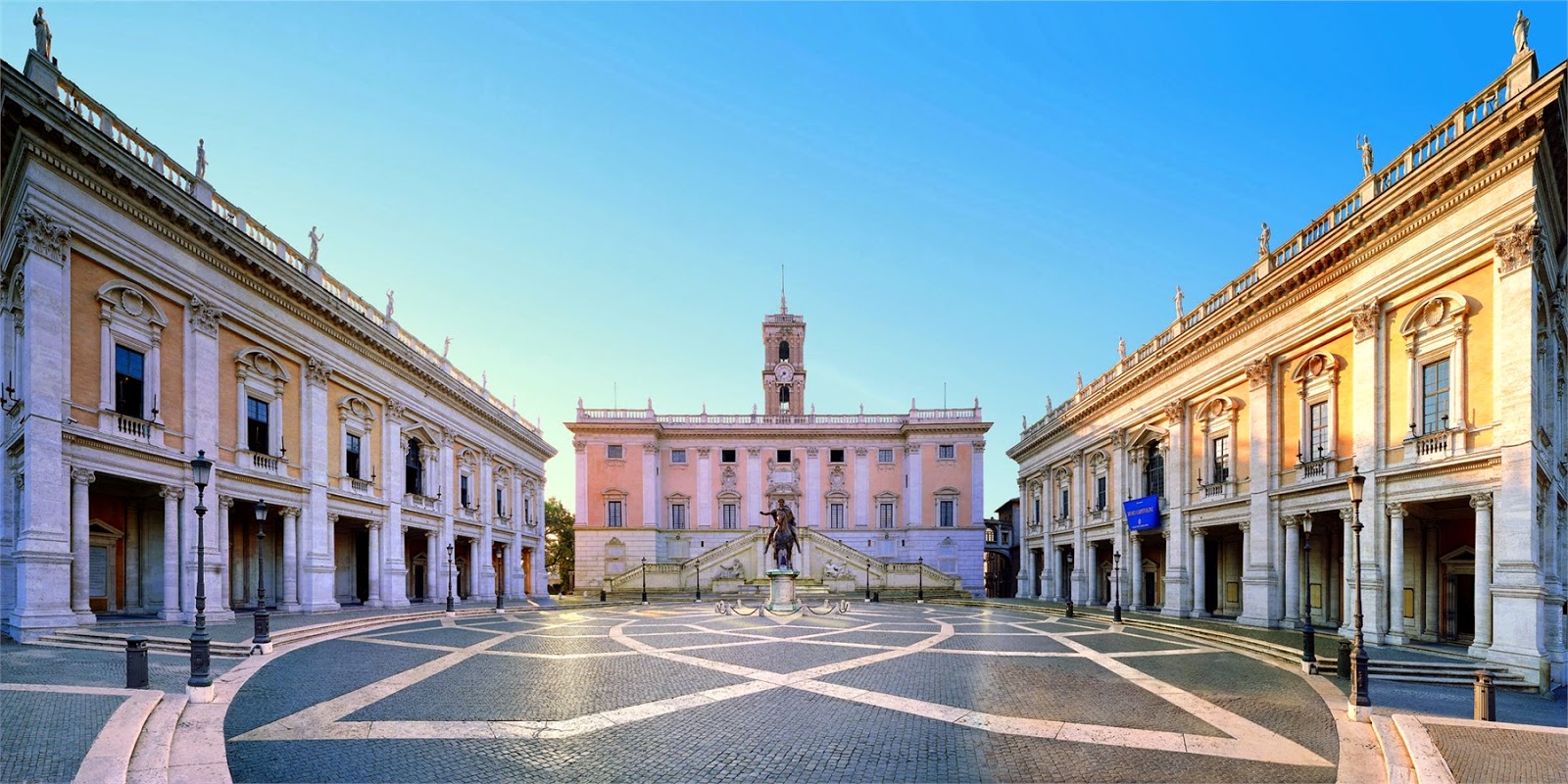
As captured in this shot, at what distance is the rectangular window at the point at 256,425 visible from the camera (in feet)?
87.8

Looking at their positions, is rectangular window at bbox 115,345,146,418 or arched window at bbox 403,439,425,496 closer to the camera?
rectangular window at bbox 115,345,146,418

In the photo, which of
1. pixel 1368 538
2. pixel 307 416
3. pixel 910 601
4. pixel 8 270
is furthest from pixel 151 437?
pixel 910 601

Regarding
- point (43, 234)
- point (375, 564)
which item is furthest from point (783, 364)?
point (43, 234)

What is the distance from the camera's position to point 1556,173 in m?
19.0

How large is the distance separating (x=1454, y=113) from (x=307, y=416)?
120ft

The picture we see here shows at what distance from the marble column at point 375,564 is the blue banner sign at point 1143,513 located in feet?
108

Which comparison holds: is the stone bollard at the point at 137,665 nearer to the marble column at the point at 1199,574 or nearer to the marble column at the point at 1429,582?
the marble column at the point at 1429,582

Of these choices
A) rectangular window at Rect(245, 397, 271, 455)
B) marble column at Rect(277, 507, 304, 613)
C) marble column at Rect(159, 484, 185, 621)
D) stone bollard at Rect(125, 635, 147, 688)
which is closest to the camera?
stone bollard at Rect(125, 635, 147, 688)

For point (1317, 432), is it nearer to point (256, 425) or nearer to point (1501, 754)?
point (1501, 754)

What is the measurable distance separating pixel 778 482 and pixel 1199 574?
36861mm

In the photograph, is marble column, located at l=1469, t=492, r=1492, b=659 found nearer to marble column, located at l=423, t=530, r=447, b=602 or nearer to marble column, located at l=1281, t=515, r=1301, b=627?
marble column, located at l=1281, t=515, r=1301, b=627

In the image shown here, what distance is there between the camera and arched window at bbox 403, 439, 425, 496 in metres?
38.9

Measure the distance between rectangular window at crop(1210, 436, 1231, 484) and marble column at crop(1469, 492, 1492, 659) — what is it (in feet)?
A: 36.1

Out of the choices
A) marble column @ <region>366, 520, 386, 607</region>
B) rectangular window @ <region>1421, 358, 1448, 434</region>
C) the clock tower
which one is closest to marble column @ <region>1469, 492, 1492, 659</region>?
rectangular window @ <region>1421, 358, 1448, 434</region>
